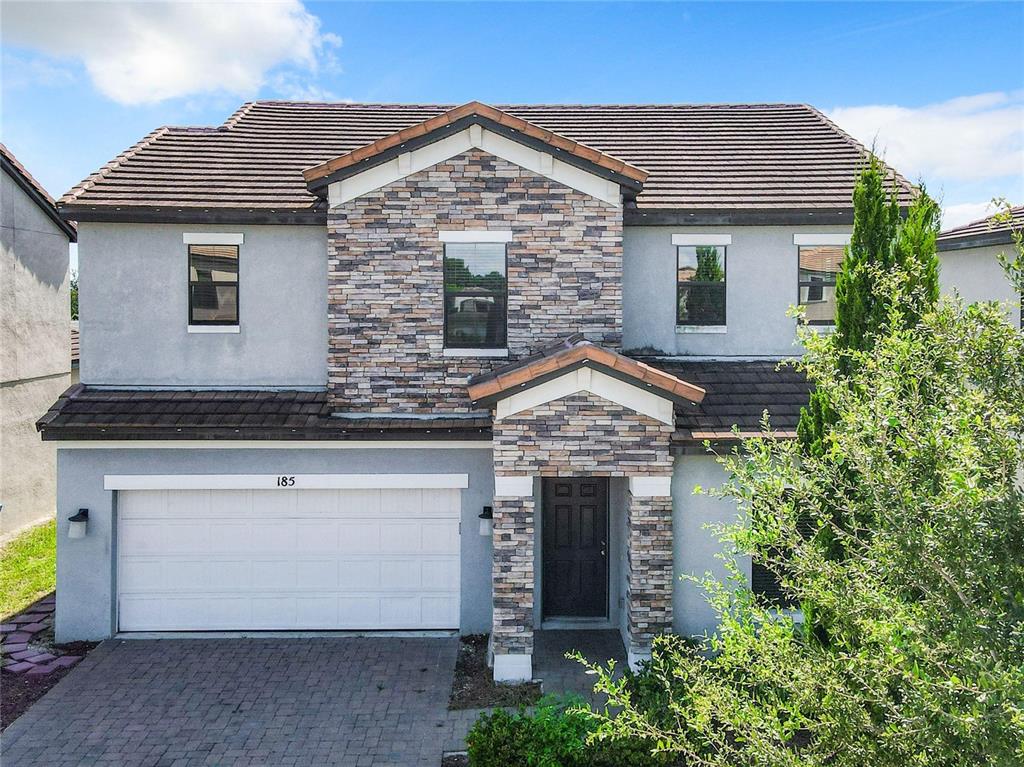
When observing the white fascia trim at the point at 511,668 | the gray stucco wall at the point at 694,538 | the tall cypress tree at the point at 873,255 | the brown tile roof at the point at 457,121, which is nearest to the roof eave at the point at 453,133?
the brown tile roof at the point at 457,121

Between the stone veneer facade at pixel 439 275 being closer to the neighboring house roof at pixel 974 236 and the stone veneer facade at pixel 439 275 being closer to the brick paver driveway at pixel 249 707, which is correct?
the brick paver driveway at pixel 249 707

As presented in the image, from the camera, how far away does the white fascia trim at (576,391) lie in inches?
365

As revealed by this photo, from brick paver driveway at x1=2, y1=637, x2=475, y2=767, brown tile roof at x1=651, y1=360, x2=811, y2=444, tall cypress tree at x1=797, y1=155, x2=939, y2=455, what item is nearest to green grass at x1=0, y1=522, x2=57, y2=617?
brick paver driveway at x1=2, y1=637, x2=475, y2=767

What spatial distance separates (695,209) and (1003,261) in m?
7.59

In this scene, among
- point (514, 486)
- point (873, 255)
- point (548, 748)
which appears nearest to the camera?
point (548, 748)

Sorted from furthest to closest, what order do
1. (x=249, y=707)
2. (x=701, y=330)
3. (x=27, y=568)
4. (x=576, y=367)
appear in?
(x=27, y=568)
(x=701, y=330)
(x=576, y=367)
(x=249, y=707)

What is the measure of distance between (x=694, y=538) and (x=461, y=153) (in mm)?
6775

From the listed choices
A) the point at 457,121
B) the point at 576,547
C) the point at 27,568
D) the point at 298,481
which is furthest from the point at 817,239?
the point at 27,568

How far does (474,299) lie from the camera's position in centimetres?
1118

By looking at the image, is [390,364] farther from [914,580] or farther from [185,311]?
[914,580]

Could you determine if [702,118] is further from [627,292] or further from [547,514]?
[547,514]

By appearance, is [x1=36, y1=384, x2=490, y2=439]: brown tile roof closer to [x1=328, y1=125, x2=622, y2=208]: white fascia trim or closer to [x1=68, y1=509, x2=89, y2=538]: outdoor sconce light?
[x1=68, y1=509, x2=89, y2=538]: outdoor sconce light

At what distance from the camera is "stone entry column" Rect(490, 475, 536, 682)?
9438 millimetres

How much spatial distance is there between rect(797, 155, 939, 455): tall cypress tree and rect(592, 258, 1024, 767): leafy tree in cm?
299
